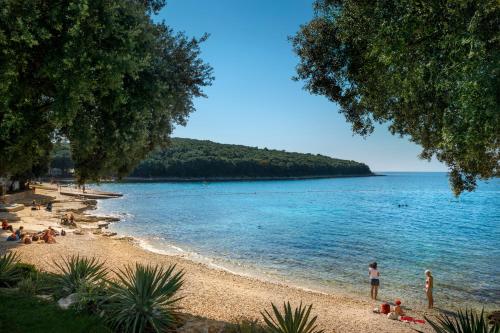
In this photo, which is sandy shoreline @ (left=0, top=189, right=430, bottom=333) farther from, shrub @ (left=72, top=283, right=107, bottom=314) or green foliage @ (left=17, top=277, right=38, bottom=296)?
green foliage @ (left=17, top=277, right=38, bottom=296)


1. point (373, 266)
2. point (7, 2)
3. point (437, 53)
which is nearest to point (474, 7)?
point (437, 53)

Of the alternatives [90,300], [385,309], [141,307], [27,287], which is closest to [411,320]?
[385,309]

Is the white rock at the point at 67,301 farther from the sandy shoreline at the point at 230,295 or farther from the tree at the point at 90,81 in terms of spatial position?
the sandy shoreline at the point at 230,295

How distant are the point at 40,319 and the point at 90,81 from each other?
596 centimetres

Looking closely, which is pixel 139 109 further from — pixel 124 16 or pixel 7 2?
pixel 7 2

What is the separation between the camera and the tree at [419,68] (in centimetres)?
761

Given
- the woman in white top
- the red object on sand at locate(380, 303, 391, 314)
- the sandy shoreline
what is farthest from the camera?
the woman in white top

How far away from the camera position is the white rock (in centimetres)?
1027

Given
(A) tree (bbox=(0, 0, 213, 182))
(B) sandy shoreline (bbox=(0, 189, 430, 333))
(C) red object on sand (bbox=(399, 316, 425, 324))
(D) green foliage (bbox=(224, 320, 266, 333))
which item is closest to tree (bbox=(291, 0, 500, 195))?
(A) tree (bbox=(0, 0, 213, 182))

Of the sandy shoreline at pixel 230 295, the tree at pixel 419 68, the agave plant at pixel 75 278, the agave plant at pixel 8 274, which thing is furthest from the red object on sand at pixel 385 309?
the agave plant at pixel 8 274

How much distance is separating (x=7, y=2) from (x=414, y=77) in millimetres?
9255

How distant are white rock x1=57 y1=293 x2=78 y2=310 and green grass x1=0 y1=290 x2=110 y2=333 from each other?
14 cm

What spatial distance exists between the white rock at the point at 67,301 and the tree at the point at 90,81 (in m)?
3.79

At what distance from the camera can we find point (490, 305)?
2166 cm
